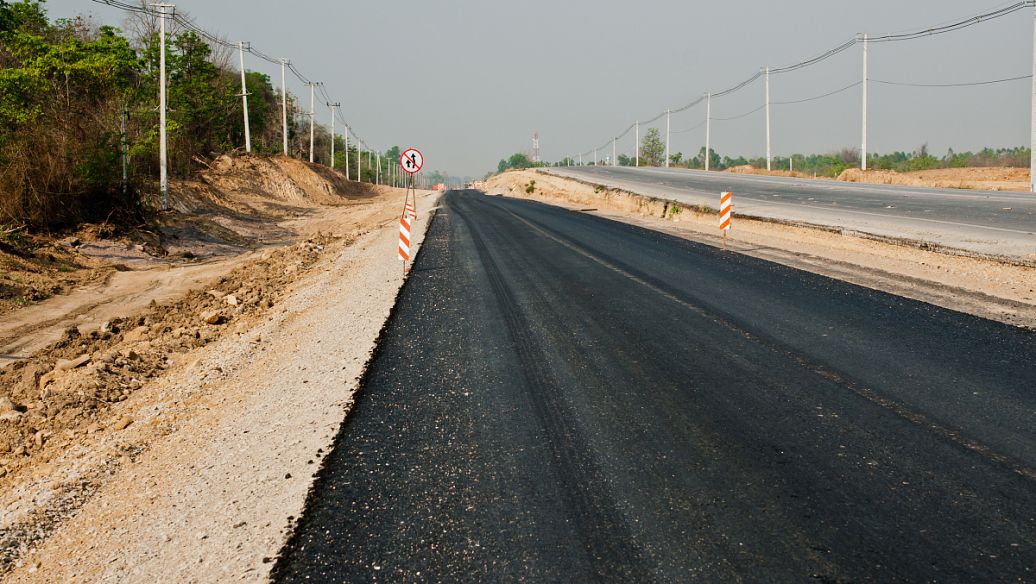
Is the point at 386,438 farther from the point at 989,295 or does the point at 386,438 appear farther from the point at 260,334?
the point at 989,295

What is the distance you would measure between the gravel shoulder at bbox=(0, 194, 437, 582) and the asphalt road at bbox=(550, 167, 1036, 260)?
15.6m

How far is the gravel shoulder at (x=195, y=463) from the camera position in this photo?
13.3 feet

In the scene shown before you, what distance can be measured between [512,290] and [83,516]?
26.6 feet

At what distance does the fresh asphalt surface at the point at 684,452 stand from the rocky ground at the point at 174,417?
442 millimetres

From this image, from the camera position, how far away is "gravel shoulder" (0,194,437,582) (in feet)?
13.3

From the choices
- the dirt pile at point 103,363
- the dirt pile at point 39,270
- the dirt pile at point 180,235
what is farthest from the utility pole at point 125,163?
the dirt pile at point 103,363

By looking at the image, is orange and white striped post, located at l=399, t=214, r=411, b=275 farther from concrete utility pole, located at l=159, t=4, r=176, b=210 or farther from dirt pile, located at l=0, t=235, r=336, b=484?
concrete utility pole, located at l=159, t=4, r=176, b=210

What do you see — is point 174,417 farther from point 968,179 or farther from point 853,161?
point 853,161

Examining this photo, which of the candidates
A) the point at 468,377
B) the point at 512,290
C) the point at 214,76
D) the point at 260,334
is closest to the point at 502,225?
the point at 512,290

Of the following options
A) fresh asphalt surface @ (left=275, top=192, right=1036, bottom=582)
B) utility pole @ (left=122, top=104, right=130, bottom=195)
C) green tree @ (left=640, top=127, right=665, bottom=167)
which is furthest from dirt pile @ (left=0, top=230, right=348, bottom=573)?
green tree @ (left=640, top=127, right=665, bottom=167)

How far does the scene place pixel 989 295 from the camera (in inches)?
446

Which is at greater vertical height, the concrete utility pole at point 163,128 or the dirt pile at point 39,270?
the concrete utility pole at point 163,128

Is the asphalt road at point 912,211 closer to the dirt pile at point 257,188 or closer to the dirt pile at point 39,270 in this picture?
the dirt pile at point 39,270

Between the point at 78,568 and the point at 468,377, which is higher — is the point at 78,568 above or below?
below
